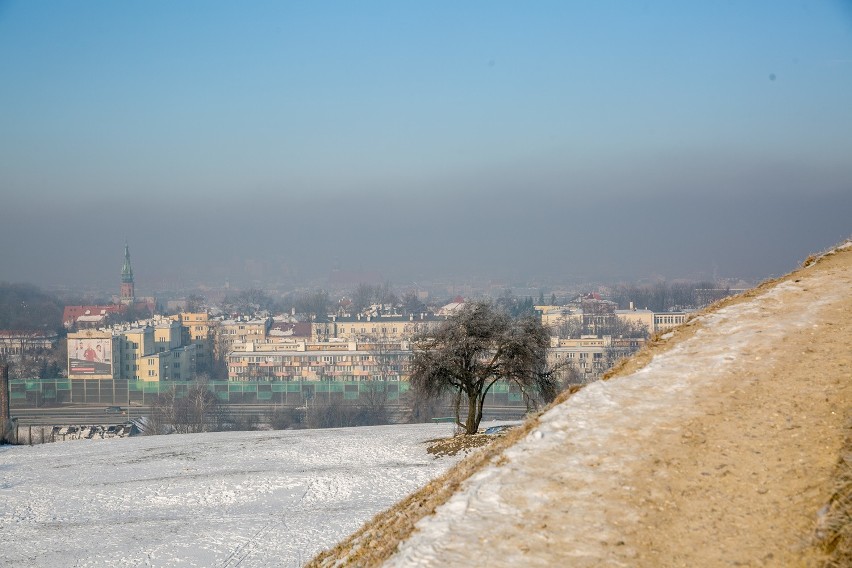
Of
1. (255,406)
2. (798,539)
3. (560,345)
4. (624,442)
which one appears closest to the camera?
(798,539)

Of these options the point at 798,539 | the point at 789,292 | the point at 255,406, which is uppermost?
the point at 789,292

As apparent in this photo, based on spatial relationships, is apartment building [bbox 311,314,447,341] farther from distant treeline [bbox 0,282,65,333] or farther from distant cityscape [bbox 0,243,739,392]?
distant treeline [bbox 0,282,65,333]

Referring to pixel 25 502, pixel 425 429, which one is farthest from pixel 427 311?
pixel 25 502

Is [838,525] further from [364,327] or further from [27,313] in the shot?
[27,313]

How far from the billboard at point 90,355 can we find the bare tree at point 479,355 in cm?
9949

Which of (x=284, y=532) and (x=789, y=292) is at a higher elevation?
(x=789, y=292)

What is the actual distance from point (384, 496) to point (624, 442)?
15823 millimetres

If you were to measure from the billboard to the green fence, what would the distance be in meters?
15.4

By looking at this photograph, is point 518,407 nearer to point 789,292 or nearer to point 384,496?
point 384,496

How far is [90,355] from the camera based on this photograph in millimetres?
126938

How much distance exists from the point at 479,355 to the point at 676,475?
26013 mm

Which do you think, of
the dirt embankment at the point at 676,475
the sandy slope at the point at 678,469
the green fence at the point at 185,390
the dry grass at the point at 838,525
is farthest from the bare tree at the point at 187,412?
the dry grass at the point at 838,525

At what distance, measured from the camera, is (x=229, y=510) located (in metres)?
24.8

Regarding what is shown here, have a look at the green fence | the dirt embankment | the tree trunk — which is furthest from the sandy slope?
the green fence
